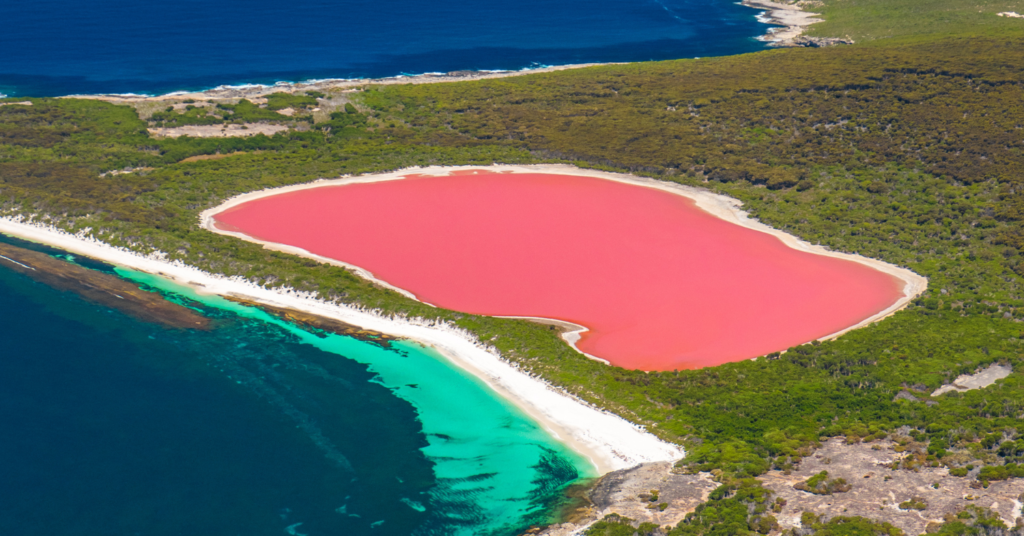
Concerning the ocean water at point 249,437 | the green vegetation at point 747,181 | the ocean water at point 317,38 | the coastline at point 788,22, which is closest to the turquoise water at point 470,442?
the ocean water at point 249,437

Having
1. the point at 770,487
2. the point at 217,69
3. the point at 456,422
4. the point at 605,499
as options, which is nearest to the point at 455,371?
the point at 456,422

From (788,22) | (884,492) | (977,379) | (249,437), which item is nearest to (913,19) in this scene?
(788,22)

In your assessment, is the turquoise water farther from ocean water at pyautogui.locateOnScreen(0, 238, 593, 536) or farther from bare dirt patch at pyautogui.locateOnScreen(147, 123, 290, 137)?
bare dirt patch at pyautogui.locateOnScreen(147, 123, 290, 137)

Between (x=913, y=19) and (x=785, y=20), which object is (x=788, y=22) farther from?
(x=913, y=19)

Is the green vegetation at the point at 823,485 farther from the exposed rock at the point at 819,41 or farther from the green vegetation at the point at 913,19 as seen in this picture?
the exposed rock at the point at 819,41

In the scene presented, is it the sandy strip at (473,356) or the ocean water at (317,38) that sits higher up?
the ocean water at (317,38)

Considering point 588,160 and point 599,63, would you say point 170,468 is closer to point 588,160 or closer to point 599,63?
point 588,160
